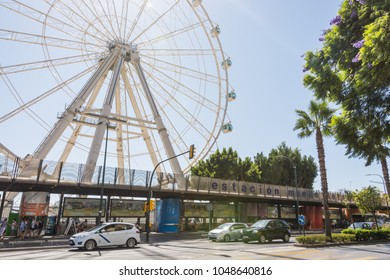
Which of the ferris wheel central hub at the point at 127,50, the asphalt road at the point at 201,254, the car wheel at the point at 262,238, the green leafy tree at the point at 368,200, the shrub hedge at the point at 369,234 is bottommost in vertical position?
the asphalt road at the point at 201,254

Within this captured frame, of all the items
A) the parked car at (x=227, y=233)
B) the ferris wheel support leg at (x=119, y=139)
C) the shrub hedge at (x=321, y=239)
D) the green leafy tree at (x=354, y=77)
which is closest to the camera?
the green leafy tree at (x=354, y=77)

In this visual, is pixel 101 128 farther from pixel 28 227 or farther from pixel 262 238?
pixel 262 238

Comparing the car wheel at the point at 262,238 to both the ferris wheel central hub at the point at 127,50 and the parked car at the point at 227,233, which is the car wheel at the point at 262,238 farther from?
the ferris wheel central hub at the point at 127,50

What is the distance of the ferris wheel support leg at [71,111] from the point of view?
1022 inches

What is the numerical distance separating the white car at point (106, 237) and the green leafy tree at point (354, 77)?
12.5m

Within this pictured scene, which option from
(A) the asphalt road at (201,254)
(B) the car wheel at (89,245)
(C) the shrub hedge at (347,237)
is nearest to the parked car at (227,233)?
(C) the shrub hedge at (347,237)

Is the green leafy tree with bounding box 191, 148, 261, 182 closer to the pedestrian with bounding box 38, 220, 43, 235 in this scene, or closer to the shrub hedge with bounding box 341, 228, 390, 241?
the shrub hedge with bounding box 341, 228, 390, 241

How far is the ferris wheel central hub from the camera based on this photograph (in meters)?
31.9

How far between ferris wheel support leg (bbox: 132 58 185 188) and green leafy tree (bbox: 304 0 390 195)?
17.0 meters

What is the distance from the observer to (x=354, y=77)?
10.7 metres

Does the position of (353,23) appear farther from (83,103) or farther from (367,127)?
(83,103)

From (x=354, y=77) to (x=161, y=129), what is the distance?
22757 millimetres

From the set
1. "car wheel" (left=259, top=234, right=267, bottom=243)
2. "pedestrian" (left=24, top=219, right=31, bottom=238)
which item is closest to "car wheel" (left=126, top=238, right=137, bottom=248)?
"car wheel" (left=259, top=234, right=267, bottom=243)

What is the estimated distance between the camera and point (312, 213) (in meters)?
43.5
